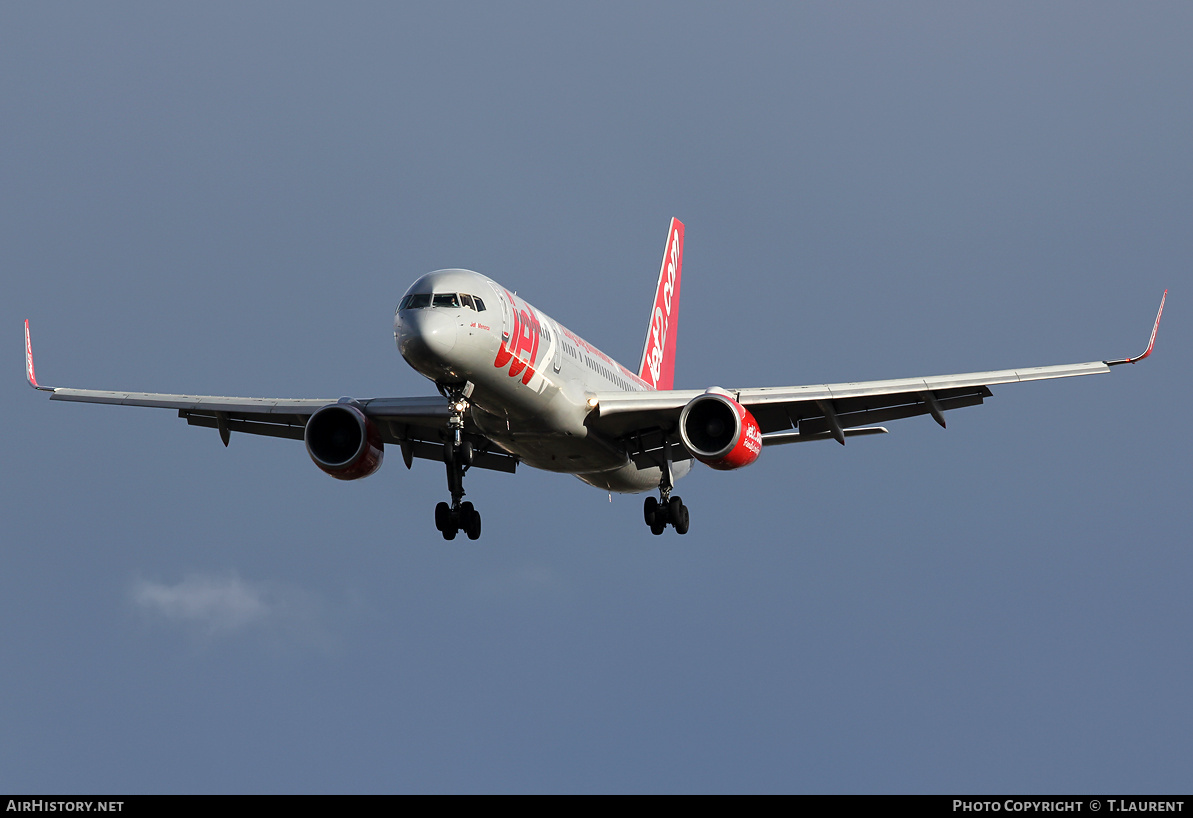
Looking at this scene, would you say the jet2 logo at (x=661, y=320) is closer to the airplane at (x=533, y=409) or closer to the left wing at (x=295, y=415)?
the airplane at (x=533, y=409)

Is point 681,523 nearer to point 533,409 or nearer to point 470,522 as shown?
point 470,522

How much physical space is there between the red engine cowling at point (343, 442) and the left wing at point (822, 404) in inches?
226

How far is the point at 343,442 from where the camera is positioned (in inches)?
1350

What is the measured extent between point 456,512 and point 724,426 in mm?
7643

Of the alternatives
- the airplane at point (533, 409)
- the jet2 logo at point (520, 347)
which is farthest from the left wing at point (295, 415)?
the jet2 logo at point (520, 347)

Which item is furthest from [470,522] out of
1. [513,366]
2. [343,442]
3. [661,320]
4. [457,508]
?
[661,320]

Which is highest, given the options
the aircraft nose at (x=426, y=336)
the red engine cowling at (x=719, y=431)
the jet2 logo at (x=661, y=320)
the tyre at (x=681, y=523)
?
the jet2 logo at (x=661, y=320)

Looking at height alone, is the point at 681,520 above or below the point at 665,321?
below

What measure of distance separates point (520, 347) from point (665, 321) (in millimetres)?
20945

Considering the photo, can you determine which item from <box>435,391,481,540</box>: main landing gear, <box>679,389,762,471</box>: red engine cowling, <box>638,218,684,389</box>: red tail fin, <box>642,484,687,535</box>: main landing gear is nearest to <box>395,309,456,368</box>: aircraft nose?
<box>435,391,481,540</box>: main landing gear

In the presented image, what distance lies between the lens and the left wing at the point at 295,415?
34156 millimetres

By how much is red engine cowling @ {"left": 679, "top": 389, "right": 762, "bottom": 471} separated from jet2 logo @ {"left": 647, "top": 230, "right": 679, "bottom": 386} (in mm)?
14408

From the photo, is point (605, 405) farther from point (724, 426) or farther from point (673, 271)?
point (673, 271)
